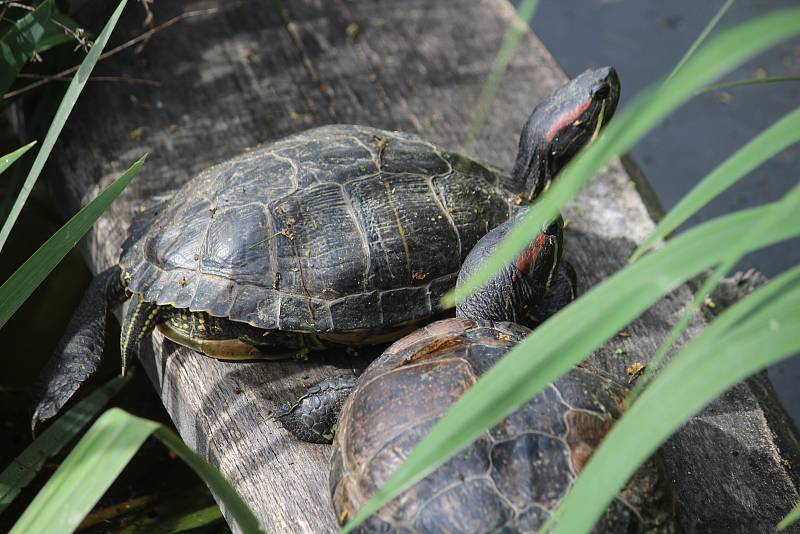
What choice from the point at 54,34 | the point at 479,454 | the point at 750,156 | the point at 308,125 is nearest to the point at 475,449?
the point at 479,454

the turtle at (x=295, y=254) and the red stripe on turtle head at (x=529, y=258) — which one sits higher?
the turtle at (x=295, y=254)

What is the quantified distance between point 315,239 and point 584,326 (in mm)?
1167

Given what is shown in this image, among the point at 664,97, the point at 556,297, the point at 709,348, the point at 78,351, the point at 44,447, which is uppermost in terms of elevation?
the point at 664,97

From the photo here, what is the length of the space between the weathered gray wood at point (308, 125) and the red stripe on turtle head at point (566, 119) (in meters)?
0.37

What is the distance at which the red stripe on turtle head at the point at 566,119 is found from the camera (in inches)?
92.3

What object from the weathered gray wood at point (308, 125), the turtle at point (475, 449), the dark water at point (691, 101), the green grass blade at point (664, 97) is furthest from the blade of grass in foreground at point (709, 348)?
the dark water at point (691, 101)

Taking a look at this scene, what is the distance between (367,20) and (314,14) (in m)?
0.21

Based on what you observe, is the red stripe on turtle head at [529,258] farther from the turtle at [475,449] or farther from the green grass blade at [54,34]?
the green grass blade at [54,34]

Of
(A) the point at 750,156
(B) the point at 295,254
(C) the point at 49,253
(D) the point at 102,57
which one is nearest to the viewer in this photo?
(A) the point at 750,156

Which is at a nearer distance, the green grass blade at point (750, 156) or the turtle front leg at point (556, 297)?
the green grass blade at point (750, 156)

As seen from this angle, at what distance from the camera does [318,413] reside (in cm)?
187

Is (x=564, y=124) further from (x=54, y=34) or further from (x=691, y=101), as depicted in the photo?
(x=691, y=101)

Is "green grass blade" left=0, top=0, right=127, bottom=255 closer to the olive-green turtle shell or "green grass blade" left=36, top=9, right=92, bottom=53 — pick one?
the olive-green turtle shell

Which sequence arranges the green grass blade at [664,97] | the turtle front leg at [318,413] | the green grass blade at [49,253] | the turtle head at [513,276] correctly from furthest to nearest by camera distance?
the turtle head at [513,276] → the turtle front leg at [318,413] → the green grass blade at [49,253] → the green grass blade at [664,97]
